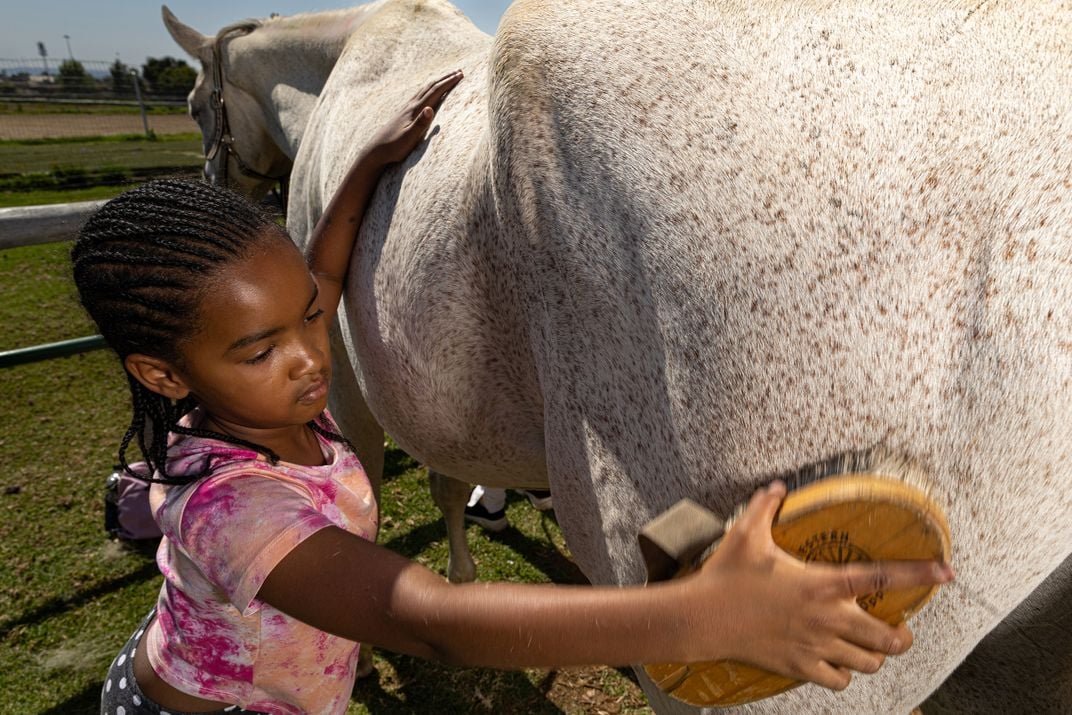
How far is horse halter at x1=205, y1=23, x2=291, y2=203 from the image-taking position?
3.54 meters

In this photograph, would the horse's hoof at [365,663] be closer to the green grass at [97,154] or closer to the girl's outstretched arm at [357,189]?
the girl's outstretched arm at [357,189]

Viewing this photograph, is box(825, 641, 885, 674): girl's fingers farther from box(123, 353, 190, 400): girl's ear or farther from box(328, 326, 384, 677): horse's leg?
box(328, 326, 384, 677): horse's leg

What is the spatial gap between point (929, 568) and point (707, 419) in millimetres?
310

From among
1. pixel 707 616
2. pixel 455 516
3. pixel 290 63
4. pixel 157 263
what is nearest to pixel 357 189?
pixel 157 263

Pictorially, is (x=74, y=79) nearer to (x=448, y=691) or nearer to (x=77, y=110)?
(x=77, y=110)

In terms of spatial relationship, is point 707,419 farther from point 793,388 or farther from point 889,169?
point 889,169

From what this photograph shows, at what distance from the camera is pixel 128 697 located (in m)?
1.31

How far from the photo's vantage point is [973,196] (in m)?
0.75

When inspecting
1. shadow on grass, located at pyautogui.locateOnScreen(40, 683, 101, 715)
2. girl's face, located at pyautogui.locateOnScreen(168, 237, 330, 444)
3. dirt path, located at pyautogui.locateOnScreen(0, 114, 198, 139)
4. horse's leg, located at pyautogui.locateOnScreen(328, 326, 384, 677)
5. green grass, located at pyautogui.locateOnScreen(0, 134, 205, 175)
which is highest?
girl's face, located at pyautogui.locateOnScreen(168, 237, 330, 444)

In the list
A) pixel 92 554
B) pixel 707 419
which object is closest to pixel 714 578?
pixel 707 419

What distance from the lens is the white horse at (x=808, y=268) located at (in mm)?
752

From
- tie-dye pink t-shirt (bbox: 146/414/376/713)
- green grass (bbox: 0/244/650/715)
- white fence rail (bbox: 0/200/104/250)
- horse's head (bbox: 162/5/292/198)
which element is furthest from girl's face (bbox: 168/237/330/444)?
horse's head (bbox: 162/5/292/198)

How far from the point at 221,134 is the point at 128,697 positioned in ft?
10.7

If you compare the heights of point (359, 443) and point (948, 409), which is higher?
point (948, 409)
